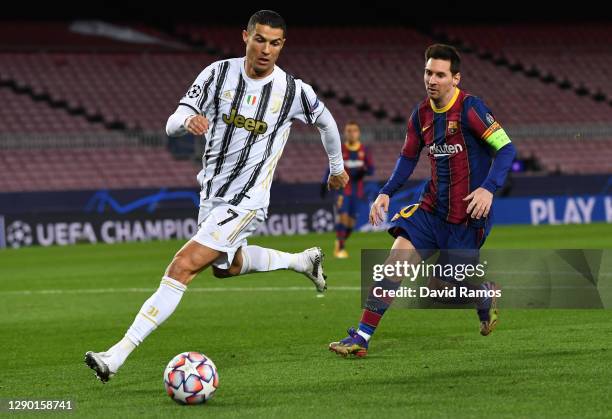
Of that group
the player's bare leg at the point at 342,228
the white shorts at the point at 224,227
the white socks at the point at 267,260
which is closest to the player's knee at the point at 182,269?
the white shorts at the point at 224,227

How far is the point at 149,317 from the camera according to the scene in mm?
7504

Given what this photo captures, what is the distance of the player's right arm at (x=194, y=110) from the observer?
7242 mm

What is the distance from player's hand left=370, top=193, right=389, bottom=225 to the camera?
855 cm

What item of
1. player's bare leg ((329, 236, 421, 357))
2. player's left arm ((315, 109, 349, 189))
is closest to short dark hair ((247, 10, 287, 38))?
player's left arm ((315, 109, 349, 189))

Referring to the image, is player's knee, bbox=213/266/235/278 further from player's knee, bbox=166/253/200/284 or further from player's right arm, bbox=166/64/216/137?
player's right arm, bbox=166/64/216/137

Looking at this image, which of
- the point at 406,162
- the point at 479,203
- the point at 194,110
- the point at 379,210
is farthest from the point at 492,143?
the point at 194,110

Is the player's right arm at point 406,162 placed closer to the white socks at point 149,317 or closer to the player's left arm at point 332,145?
the player's left arm at point 332,145

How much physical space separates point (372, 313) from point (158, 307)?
6.04ft

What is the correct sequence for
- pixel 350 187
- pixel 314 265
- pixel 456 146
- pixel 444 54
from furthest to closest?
pixel 350 187, pixel 314 265, pixel 456 146, pixel 444 54

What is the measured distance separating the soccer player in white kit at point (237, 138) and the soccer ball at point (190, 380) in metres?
0.69

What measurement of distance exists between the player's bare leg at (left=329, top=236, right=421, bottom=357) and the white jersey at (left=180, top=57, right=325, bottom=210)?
1.11 metres

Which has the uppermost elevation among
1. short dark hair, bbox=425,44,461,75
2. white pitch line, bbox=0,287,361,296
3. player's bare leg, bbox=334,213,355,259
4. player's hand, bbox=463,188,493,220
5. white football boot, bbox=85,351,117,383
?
short dark hair, bbox=425,44,461,75

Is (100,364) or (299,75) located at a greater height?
(299,75)

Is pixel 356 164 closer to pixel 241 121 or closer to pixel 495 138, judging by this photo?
pixel 495 138
